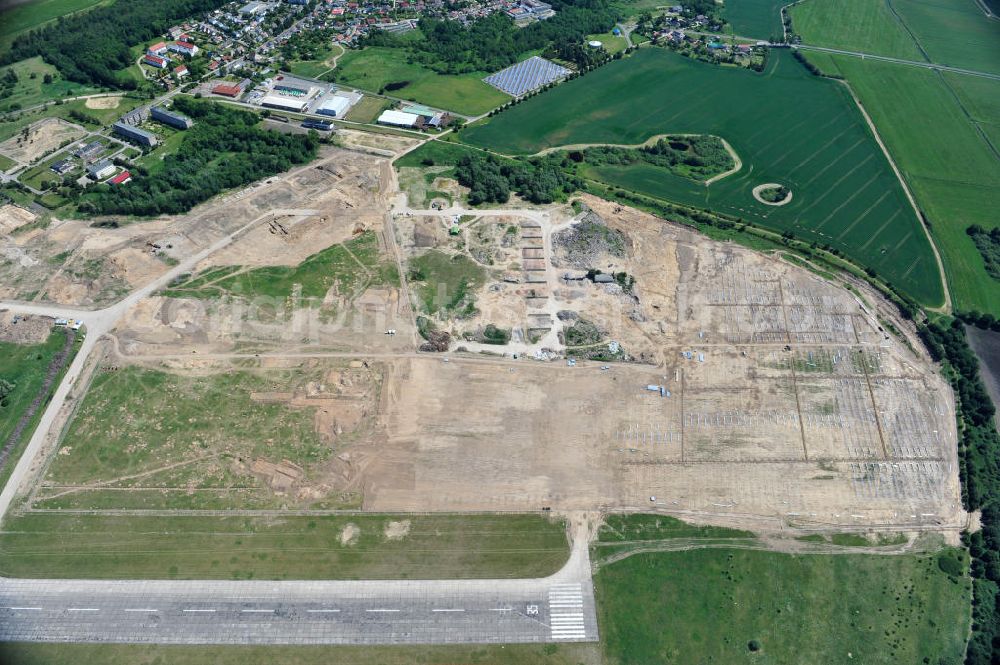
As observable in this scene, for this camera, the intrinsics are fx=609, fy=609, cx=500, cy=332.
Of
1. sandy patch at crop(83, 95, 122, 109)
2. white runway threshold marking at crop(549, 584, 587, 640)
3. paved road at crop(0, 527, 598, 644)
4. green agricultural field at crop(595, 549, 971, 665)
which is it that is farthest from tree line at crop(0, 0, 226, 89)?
green agricultural field at crop(595, 549, 971, 665)

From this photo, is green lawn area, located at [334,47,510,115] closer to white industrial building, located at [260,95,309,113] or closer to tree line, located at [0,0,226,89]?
white industrial building, located at [260,95,309,113]

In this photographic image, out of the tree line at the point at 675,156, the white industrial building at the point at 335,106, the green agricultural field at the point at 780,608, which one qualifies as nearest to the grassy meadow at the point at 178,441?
the green agricultural field at the point at 780,608

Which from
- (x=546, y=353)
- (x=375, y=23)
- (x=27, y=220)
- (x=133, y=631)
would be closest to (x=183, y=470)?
(x=133, y=631)

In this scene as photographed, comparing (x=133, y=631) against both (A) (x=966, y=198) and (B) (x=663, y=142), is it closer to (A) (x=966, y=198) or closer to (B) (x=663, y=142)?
(B) (x=663, y=142)

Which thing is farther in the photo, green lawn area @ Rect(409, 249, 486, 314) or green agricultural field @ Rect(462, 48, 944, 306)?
green agricultural field @ Rect(462, 48, 944, 306)

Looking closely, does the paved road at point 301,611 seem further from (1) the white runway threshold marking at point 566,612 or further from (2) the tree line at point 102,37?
(2) the tree line at point 102,37

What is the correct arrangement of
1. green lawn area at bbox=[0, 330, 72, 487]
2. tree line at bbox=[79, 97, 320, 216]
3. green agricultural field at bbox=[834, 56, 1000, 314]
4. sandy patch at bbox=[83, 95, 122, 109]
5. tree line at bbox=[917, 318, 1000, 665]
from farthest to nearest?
1. sandy patch at bbox=[83, 95, 122, 109]
2. tree line at bbox=[79, 97, 320, 216]
3. green agricultural field at bbox=[834, 56, 1000, 314]
4. green lawn area at bbox=[0, 330, 72, 487]
5. tree line at bbox=[917, 318, 1000, 665]
